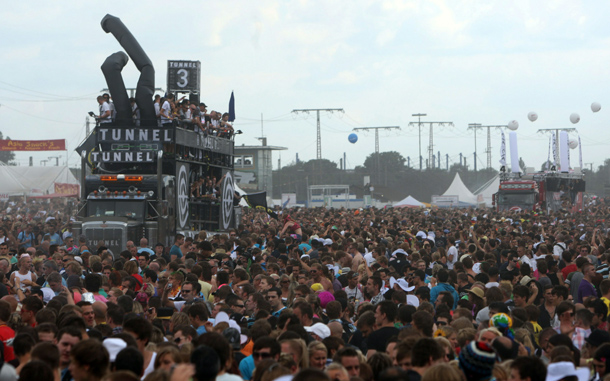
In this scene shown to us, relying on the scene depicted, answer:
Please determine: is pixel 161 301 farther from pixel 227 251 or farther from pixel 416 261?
pixel 227 251

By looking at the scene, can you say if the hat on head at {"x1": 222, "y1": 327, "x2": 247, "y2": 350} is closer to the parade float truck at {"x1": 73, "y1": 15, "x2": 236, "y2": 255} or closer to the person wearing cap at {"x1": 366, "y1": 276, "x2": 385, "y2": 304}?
the person wearing cap at {"x1": 366, "y1": 276, "x2": 385, "y2": 304}

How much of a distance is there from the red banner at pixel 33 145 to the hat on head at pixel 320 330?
76.5m

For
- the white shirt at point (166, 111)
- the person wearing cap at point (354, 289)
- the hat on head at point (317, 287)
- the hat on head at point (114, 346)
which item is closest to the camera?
the hat on head at point (114, 346)

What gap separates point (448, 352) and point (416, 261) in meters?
7.02

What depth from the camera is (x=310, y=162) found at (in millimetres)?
136375

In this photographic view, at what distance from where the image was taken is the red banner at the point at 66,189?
60362 mm

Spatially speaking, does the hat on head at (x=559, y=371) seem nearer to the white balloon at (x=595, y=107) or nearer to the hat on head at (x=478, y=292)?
the hat on head at (x=478, y=292)

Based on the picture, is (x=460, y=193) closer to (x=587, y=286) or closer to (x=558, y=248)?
A: (x=558, y=248)

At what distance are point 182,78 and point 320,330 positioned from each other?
78.9 feet

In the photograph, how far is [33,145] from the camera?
263ft

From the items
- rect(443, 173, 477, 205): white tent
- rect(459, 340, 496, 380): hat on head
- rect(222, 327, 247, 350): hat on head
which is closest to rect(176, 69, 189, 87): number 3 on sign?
rect(222, 327, 247, 350): hat on head

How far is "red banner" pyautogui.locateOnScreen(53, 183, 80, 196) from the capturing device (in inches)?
2376

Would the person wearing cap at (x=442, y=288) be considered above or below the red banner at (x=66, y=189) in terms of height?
below

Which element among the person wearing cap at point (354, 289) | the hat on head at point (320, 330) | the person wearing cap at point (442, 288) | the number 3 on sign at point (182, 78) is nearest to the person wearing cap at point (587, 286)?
the person wearing cap at point (442, 288)
